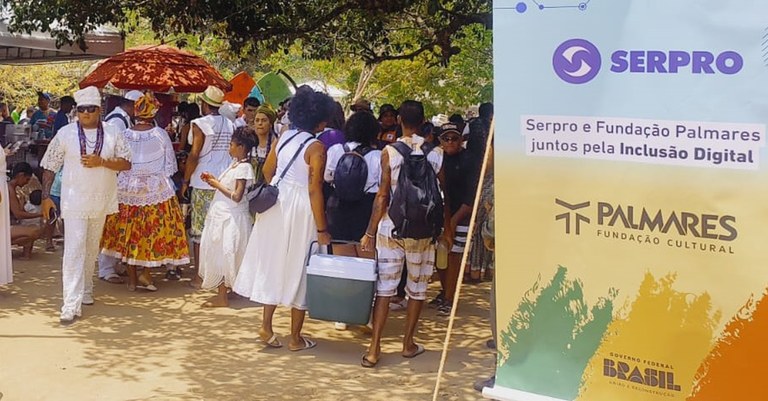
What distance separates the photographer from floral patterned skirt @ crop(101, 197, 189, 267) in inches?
287

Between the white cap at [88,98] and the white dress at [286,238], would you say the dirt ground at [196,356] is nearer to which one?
the white dress at [286,238]

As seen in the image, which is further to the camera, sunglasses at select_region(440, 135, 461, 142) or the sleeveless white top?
sunglasses at select_region(440, 135, 461, 142)

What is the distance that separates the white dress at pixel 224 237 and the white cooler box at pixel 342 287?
1.59 metres

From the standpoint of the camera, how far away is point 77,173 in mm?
6227

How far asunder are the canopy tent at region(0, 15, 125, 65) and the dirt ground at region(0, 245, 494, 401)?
3653mm

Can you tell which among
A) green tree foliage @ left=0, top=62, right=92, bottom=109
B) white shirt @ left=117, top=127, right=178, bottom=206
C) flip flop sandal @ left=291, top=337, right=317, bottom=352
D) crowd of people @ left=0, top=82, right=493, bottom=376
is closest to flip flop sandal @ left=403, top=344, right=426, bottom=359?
crowd of people @ left=0, top=82, right=493, bottom=376

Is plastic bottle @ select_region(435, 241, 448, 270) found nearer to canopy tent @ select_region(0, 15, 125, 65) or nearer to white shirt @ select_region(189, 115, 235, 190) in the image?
white shirt @ select_region(189, 115, 235, 190)

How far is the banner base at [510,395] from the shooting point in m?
3.26

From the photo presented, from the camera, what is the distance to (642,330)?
3.03 metres

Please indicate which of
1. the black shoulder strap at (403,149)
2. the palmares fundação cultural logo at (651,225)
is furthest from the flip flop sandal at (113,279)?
the palmares fundação cultural logo at (651,225)

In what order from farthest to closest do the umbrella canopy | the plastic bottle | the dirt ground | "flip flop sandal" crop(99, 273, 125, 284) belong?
the umbrella canopy
"flip flop sandal" crop(99, 273, 125, 284)
the plastic bottle
the dirt ground

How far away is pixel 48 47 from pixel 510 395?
8772 mm

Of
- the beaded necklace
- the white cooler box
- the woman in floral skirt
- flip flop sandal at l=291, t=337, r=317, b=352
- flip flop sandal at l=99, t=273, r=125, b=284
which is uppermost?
the beaded necklace

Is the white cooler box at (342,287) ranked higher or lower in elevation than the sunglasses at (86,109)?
lower
